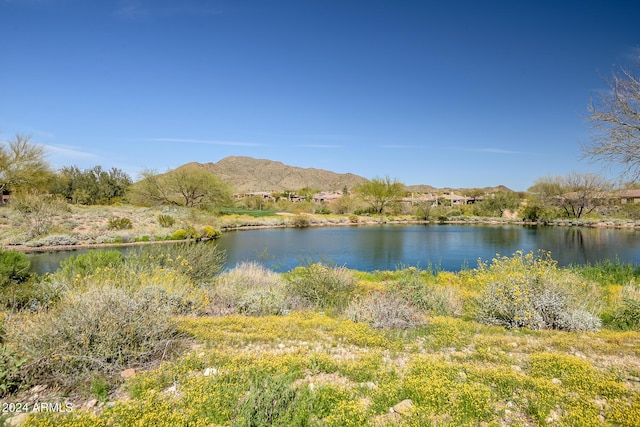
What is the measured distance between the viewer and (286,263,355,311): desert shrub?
7.66 m

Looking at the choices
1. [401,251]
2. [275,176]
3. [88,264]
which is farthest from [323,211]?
[275,176]

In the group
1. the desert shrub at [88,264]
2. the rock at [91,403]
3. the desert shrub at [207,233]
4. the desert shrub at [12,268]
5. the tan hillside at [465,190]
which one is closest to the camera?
the rock at [91,403]

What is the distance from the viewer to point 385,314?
5961 millimetres

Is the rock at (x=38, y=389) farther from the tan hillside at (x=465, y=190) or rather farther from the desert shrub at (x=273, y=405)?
the tan hillside at (x=465, y=190)

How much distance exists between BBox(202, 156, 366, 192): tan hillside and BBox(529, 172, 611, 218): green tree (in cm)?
7195

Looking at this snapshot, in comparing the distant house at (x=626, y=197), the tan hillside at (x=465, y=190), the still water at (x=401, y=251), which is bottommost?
the still water at (x=401, y=251)

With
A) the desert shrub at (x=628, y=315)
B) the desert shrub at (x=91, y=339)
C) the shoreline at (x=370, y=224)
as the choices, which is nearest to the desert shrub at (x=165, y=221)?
the shoreline at (x=370, y=224)

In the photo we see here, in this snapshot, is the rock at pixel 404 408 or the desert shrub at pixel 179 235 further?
the desert shrub at pixel 179 235

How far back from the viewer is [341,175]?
13112cm

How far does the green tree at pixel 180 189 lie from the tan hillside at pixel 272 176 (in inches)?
2321

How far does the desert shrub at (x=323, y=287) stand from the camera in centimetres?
766

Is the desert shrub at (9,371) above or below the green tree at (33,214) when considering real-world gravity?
below

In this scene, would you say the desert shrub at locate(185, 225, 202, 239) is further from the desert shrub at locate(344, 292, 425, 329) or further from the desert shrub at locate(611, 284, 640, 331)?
the desert shrub at locate(611, 284, 640, 331)

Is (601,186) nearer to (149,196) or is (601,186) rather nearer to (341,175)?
(149,196)
